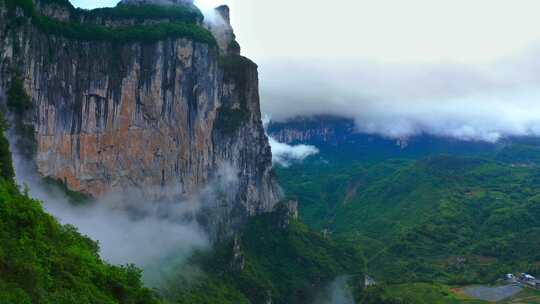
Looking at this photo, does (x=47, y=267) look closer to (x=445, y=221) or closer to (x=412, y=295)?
(x=412, y=295)

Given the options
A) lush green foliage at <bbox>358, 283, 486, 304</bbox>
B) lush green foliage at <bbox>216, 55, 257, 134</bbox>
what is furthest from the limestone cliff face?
lush green foliage at <bbox>358, 283, 486, 304</bbox>

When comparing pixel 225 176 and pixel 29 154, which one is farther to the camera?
pixel 225 176

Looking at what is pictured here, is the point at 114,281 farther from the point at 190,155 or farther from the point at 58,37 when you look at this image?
the point at 190,155

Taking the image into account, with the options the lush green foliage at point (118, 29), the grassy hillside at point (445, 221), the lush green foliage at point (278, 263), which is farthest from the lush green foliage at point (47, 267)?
the grassy hillside at point (445, 221)

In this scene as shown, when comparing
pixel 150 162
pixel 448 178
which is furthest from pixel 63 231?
pixel 448 178

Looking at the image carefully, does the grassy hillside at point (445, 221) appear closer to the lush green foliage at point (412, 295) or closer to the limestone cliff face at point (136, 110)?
the lush green foliage at point (412, 295)

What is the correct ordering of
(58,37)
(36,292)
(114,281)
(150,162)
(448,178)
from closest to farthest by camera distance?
(36,292) → (114,281) → (58,37) → (150,162) → (448,178)
